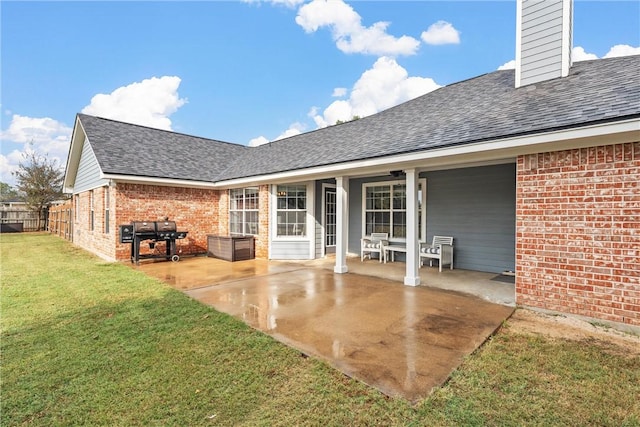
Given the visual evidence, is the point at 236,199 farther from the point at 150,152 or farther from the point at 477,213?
the point at 477,213

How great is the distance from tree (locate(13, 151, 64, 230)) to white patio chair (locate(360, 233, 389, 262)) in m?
25.9

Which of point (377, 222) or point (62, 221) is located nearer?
point (377, 222)

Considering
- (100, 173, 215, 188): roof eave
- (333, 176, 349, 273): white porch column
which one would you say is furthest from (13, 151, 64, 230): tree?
(333, 176, 349, 273): white porch column

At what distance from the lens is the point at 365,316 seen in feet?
14.9

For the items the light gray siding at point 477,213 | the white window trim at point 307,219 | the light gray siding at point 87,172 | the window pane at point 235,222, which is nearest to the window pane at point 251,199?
the window pane at point 235,222

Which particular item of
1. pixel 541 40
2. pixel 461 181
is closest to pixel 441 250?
pixel 461 181

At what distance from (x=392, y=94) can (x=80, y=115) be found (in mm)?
23183

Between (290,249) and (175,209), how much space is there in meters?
4.71

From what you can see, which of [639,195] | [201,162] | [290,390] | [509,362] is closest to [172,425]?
[290,390]

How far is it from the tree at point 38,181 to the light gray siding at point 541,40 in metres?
30.1

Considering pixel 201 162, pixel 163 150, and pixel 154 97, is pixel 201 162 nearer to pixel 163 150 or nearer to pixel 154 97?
pixel 163 150

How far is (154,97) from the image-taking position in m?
25.7

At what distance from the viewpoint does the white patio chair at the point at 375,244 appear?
9227 mm

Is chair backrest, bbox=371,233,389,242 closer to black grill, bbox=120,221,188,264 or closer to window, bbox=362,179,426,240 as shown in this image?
window, bbox=362,179,426,240
